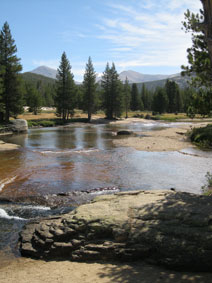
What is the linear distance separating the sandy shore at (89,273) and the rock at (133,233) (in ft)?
0.91

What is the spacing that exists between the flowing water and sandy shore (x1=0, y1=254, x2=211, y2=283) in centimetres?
164

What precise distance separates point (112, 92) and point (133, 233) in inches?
2761

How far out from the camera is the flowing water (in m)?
10.1

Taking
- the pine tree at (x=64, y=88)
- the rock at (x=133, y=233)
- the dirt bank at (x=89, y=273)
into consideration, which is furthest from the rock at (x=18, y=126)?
the dirt bank at (x=89, y=273)

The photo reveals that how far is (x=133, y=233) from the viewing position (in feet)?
21.8

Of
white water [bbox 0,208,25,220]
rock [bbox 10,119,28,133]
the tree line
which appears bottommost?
white water [bbox 0,208,25,220]

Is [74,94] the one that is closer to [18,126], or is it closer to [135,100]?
[18,126]

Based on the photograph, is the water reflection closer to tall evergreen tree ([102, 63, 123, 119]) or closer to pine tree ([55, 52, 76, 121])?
pine tree ([55, 52, 76, 121])

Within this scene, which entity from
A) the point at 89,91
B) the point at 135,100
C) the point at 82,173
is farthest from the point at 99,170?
the point at 135,100

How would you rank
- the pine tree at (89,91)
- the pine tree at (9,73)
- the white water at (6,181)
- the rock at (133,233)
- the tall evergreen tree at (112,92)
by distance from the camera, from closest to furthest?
the rock at (133,233)
the white water at (6,181)
the pine tree at (9,73)
the pine tree at (89,91)
the tall evergreen tree at (112,92)

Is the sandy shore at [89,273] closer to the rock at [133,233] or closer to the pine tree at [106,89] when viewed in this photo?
the rock at [133,233]

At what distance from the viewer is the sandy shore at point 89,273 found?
541 cm

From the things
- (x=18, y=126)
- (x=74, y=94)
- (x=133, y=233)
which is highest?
(x=74, y=94)

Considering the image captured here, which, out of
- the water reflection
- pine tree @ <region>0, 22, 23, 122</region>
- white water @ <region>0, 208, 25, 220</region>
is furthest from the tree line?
white water @ <region>0, 208, 25, 220</region>
